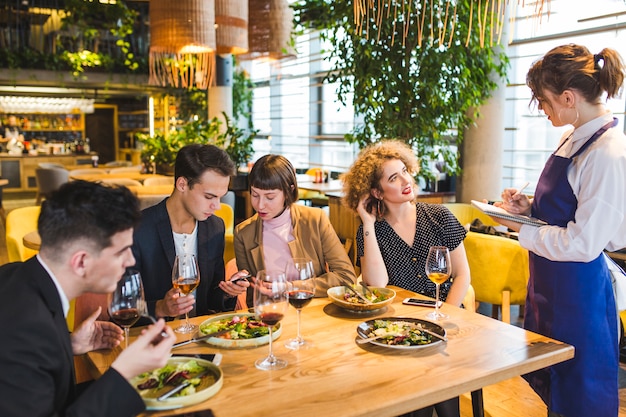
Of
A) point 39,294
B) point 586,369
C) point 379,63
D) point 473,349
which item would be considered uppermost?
point 379,63

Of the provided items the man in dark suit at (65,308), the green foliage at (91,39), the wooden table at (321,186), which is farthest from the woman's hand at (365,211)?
the green foliage at (91,39)

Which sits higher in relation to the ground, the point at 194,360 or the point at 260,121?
the point at 260,121

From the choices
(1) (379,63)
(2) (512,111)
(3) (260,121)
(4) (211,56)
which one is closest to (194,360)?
(1) (379,63)

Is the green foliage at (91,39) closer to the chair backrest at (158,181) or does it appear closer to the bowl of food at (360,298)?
the chair backrest at (158,181)

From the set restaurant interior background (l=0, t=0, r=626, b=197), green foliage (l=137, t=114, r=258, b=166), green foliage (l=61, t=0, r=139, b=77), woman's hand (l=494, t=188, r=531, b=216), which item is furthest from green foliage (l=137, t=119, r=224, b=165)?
woman's hand (l=494, t=188, r=531, b=216)

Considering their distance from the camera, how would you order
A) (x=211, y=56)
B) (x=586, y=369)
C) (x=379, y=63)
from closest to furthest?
(x=586, y=369)
(x=379, y=63)
(x=211, y=56)

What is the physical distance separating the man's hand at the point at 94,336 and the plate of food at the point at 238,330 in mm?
283

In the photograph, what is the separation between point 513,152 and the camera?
6926 millimetres

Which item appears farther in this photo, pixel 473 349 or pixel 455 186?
pixel 455 186

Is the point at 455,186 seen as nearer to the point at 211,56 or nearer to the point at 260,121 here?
the point at 211,56

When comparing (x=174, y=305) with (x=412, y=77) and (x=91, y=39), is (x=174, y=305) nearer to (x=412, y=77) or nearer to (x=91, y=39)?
(x=412, y=77)

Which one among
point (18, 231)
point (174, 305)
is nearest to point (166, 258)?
point (174, 305)

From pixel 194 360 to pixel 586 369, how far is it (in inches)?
62.3

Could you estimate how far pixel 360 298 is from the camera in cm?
232
